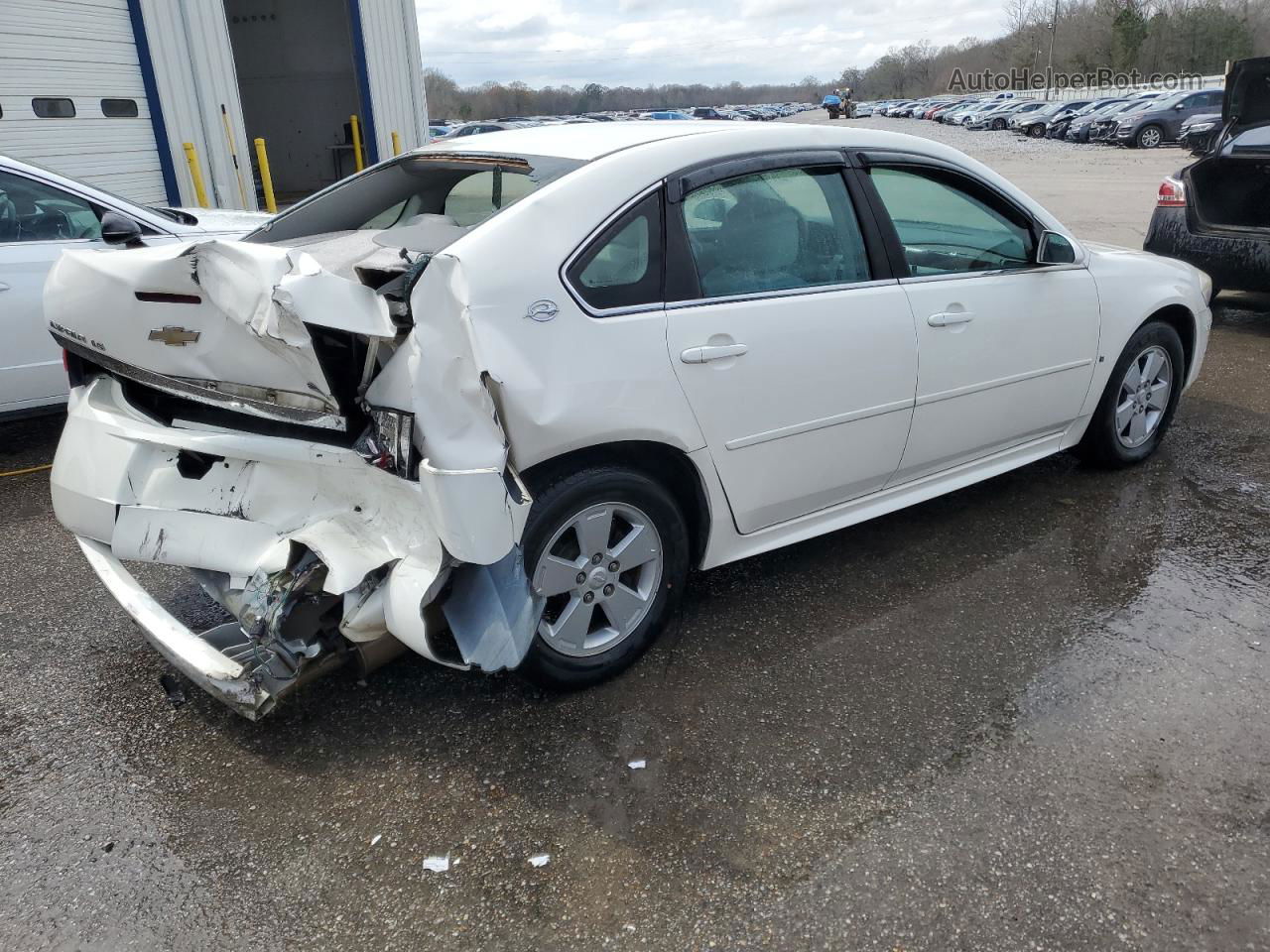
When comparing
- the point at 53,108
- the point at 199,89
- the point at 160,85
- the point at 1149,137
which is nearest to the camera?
the point at 53,108

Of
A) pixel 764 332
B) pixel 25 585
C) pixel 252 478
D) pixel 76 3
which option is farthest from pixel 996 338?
pixel 76 3

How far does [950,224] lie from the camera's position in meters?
3.75

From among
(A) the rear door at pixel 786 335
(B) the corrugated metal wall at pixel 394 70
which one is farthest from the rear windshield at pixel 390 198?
(B) the corrugated metal wall at pixel 394 70

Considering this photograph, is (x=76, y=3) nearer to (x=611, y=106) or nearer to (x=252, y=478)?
(x=252, y=478)

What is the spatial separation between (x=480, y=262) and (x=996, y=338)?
85.9 inches

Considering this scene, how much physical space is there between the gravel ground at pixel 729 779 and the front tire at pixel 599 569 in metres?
0.14

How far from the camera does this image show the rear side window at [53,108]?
8.98m

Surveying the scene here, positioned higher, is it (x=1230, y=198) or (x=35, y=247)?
(x=35, y=247)

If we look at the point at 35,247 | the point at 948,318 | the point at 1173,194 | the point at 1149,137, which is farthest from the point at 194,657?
the point at 1149,137

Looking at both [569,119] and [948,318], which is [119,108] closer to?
[948,318]

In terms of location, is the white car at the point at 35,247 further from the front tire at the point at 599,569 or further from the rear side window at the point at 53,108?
the rear side window at the point at 53,108

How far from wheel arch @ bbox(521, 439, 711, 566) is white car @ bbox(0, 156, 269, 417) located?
3452 millimetres

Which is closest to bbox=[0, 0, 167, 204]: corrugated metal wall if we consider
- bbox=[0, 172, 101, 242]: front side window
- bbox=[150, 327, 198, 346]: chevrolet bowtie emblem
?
bbox=[0, 172, 101, 242]: front side window

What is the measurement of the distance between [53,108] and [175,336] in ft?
28.0
